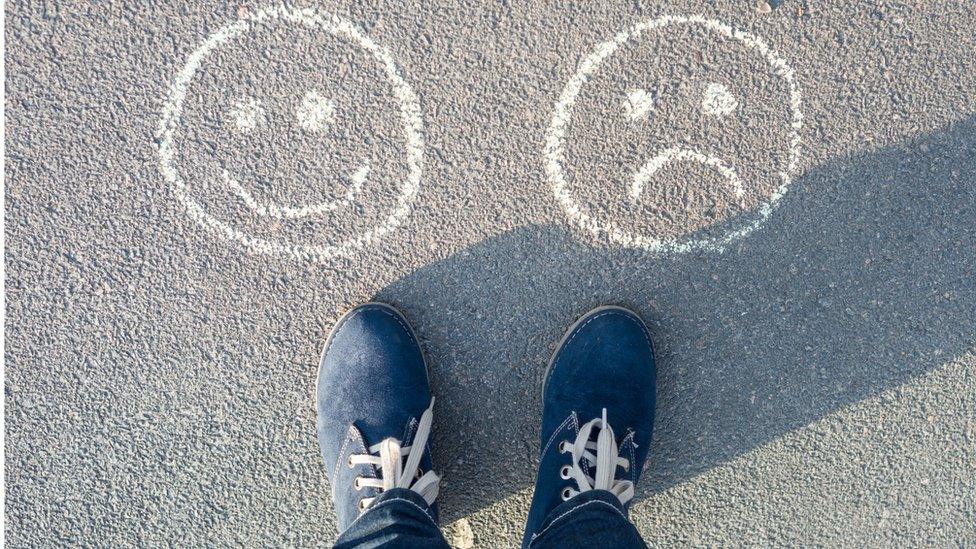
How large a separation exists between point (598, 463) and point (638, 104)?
110cm

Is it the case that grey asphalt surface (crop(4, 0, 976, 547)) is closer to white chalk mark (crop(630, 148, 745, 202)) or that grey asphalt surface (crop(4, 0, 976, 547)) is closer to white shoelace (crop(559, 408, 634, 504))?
white chalk mark (crop(630, 148, 745, 202))

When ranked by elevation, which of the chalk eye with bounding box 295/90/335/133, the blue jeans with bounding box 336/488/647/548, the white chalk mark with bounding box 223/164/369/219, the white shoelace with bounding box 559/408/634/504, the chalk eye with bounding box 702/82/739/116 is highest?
the chalk eye with bounding box 295/90/335/133

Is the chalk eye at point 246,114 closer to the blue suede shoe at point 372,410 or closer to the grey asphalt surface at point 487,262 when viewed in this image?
the grey asphalt surface at point 487,262

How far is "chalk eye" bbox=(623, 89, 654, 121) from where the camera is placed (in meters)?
1.90

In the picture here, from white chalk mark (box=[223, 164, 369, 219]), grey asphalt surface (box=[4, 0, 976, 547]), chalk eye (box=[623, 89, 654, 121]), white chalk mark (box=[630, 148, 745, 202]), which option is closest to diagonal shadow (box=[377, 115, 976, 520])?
grey asphalt surface (box=[4, 0, 976, 547])

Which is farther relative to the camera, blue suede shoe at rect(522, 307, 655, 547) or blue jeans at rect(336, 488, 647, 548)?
blue suede shoe at rect(522, 307, 655, 547)

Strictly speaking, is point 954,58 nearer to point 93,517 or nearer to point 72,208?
point 72,208

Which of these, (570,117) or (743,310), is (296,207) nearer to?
(570,117)

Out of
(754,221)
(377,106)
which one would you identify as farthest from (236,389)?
(754,221)

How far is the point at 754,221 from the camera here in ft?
6.36

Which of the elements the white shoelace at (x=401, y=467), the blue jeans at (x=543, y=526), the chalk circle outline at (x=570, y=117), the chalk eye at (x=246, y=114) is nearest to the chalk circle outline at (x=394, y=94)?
the chalk eye at (x=246, y=114)

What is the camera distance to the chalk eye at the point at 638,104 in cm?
A: 190

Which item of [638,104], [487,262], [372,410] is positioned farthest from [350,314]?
[638,104]

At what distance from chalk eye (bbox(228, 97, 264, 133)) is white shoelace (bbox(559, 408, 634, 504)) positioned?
137 cm
